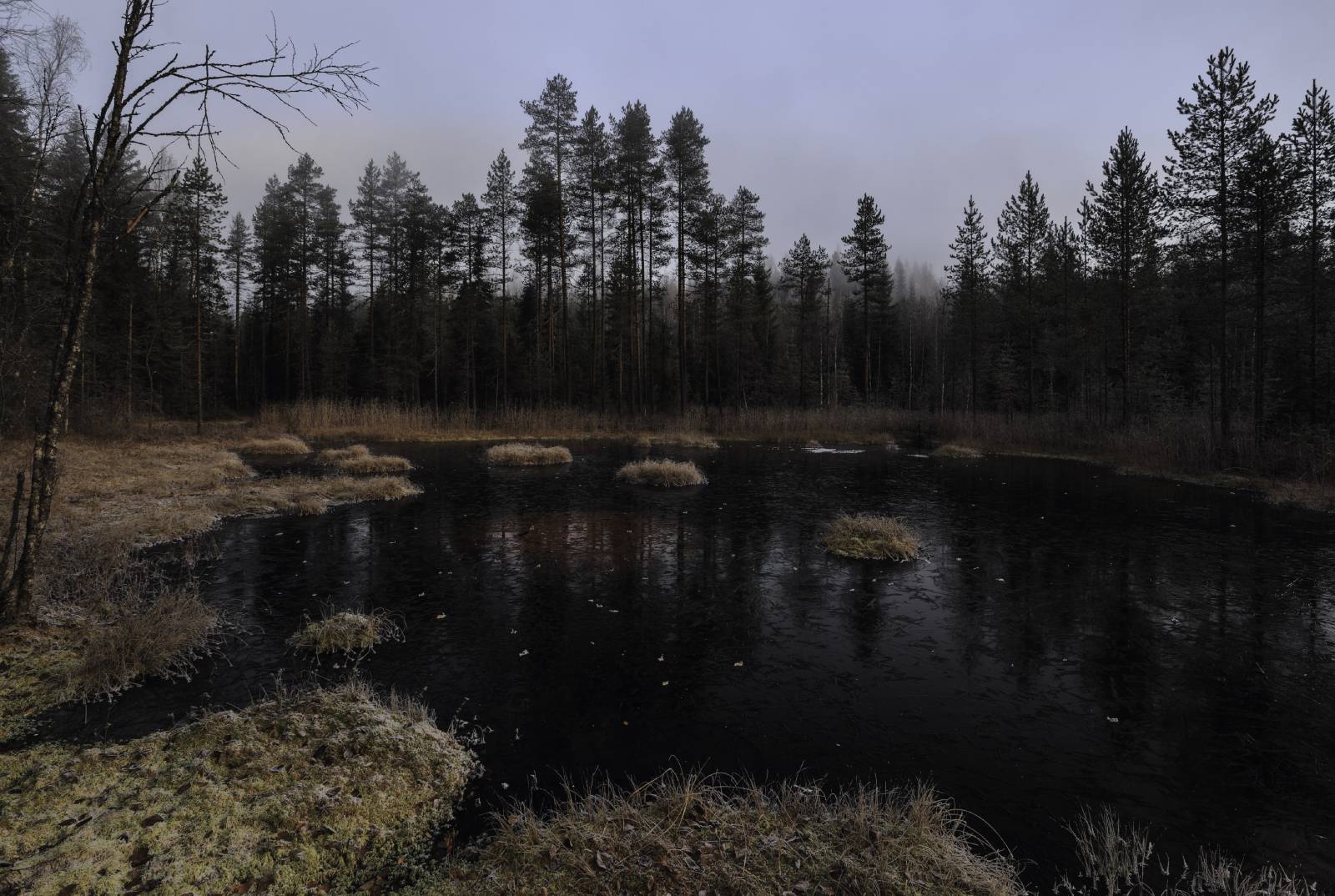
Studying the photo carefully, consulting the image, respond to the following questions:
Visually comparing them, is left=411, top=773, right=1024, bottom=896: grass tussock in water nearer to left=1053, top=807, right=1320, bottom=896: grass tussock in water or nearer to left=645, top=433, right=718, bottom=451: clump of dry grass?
left=1053, top=807, right=1320, bottom=896: grass tussock in water

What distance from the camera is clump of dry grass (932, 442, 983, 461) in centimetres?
2669

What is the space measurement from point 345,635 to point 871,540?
7890 millimetres

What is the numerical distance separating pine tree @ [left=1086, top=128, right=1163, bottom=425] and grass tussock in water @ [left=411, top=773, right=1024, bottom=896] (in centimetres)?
2967

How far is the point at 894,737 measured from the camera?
180 inches

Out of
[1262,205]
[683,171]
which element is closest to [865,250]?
[683,171]

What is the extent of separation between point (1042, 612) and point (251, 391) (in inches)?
2306

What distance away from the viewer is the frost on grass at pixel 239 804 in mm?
2744

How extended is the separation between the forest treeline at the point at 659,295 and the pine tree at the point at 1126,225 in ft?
0.40

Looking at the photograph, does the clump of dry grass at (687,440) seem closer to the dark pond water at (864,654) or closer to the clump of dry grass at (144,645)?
the dark pond water at (864,654)

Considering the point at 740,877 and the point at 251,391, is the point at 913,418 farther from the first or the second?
the point at 251,391

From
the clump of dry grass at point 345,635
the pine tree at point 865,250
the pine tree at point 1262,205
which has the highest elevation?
the pine tree at point 865,250

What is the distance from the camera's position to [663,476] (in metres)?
16.8

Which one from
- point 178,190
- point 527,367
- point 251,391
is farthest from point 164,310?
point 178,190

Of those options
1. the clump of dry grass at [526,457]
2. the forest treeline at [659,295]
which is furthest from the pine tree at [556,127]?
the clump of dry grass at [526,457]
